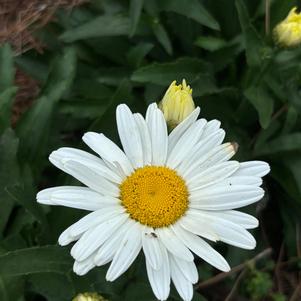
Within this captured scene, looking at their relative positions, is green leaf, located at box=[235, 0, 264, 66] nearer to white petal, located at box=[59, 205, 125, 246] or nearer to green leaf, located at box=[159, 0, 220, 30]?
green leaf, located at box=[159, 0, 220, 30]

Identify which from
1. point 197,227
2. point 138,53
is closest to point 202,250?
point 197,227

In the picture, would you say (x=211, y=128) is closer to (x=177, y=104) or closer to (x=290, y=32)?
(x=177, y=104)

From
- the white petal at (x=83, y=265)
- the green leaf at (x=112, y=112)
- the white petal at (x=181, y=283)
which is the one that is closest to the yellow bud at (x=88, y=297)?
the white petal at (x=83, y=265)

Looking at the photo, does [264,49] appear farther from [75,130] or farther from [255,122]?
[75,130]

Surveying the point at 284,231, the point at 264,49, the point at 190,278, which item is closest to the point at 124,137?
the point at 190,278

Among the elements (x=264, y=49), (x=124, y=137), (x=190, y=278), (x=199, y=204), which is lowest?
(x=190, y=278)

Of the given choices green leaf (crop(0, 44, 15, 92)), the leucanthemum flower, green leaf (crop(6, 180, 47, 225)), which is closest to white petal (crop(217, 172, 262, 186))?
the leucanthemum flower
